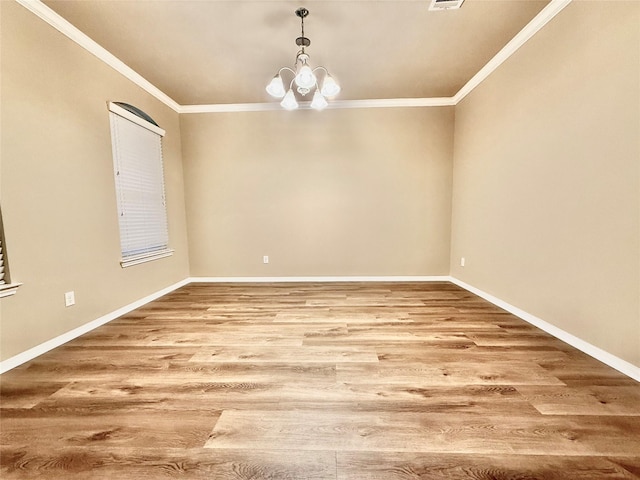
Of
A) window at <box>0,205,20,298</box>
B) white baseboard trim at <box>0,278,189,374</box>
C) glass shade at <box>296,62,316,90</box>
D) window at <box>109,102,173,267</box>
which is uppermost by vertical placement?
glass shade at <box>296,62,316,90</box>

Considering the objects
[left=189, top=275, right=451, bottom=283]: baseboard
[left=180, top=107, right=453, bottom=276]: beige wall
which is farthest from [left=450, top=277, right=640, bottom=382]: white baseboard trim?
[left=180, top=107, right=453, bottom=276]: beige wall

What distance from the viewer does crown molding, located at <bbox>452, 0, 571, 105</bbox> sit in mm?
1987

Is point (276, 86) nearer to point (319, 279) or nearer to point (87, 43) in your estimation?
point (87, 43)

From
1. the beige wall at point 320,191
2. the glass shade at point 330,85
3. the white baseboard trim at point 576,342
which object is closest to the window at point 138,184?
the beige wall at point 320,191

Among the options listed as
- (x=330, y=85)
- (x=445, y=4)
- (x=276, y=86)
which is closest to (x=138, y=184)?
(x=276, y=86)

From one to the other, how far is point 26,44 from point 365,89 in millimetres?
3125

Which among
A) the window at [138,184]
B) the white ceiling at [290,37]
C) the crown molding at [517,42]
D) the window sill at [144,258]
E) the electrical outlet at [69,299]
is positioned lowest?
the electrical outlet at [69,299]

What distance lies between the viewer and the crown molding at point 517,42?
199 centimetres

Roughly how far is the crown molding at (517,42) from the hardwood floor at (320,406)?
2538 millimetres

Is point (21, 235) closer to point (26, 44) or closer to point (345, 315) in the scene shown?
point (26, 44)

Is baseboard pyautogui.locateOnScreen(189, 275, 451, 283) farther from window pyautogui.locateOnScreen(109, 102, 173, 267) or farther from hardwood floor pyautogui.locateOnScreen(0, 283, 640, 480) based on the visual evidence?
hardwood floor pyautogui.locateOnScreen(0, 283, 640, 480)

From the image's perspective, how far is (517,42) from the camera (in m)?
2.40

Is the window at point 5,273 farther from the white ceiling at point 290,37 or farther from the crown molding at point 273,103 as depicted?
the white ceiling at point 290,37

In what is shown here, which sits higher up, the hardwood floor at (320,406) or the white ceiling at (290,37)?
the white ceiling at (290,37)
